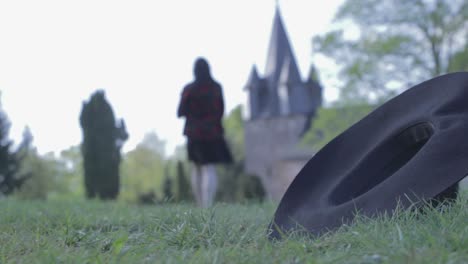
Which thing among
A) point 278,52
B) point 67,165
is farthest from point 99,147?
point 278,52

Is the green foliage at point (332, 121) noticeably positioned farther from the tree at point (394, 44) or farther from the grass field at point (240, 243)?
the grass field at point (240, 243)

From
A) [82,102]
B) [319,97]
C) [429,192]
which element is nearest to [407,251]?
[429,192]

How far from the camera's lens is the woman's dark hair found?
6746 mm

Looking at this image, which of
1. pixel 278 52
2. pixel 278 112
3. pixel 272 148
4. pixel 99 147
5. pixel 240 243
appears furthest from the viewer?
pixel 272 148

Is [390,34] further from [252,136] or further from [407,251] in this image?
[252,136]

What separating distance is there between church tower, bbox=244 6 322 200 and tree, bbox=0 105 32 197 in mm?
24688

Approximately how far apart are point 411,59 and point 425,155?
65.2 feet

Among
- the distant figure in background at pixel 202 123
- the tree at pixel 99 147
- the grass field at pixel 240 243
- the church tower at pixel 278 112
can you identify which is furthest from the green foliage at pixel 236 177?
the grass field at pixel 240 243

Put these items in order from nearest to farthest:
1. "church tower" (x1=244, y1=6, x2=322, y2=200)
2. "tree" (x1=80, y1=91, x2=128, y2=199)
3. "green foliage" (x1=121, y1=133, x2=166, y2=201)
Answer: "tree" (x1=80, y1=91, x2=128, y2=199) → "green foliage" (x1=121, y1=133, x2=166, y2=201) → "church tower" (x1=244, y1=6, x2=322, y2=200)

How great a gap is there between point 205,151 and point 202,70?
→ 1.00 metres

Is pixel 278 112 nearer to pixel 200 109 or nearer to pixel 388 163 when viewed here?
pixel 200 109

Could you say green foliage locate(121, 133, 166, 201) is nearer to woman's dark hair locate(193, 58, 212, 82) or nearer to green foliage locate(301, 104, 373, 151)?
green foliage locate(301, 104, 373, 151)

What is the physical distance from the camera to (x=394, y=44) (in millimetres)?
21359

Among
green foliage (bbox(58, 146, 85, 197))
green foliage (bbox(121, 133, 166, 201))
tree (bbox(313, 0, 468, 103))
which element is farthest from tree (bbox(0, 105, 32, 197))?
tree (bbox(313, 0, 468, 103))
